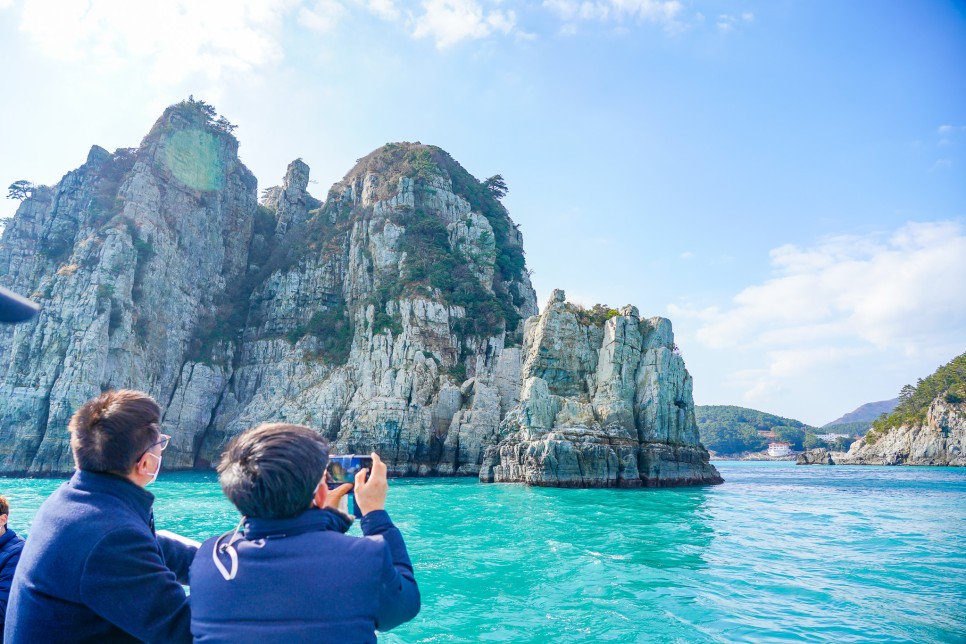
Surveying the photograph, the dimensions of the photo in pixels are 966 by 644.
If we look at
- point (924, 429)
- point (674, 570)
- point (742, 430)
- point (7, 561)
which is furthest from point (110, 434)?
point (742, 430)

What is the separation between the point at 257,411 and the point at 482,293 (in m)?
24.8

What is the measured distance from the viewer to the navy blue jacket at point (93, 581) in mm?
2055

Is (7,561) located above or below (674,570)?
above

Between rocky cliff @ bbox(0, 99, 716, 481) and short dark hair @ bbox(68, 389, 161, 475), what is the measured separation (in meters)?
34.3

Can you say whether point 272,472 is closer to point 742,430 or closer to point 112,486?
point 112,486

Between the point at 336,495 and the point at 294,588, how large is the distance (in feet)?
1.61

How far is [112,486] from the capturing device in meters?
2.23

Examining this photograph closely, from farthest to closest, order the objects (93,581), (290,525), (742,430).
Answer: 1. (742,430)
2. (93,581)
3. (290,525)

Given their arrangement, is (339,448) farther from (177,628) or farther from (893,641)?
(177,628)

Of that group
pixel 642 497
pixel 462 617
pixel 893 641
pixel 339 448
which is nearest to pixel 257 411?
pixel 339 448

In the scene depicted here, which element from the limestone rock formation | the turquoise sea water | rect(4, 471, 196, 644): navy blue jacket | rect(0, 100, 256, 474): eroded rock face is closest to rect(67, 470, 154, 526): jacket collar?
rect(4, 471, 196, 644): navy blue jacket

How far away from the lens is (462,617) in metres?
8.50

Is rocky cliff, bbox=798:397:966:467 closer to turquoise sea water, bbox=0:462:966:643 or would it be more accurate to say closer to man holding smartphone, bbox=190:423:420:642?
turquoise sea water, bbox=0:462:966:643

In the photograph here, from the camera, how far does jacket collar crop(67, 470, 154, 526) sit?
221 cm
